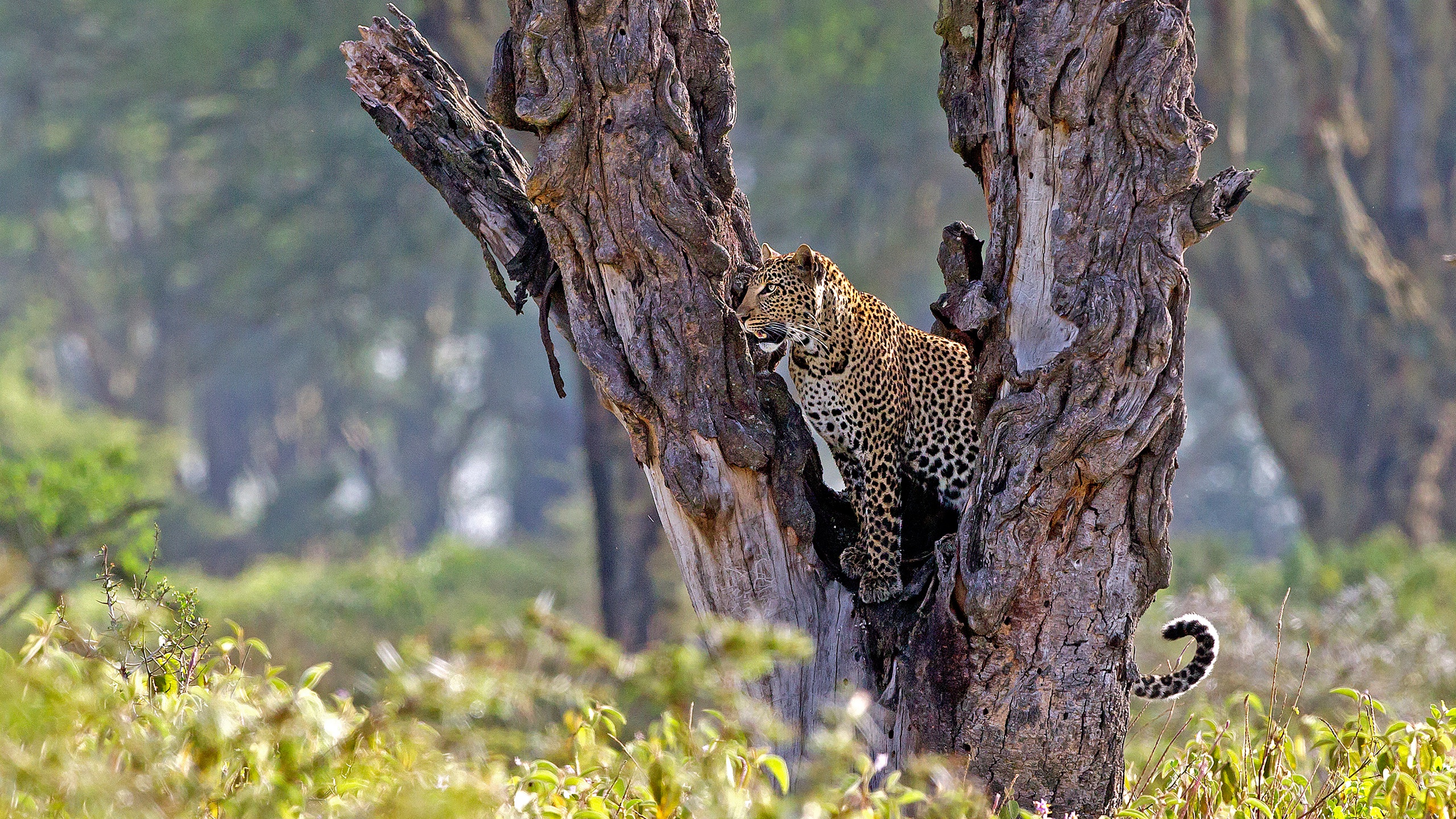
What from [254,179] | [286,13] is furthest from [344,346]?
[286,13]

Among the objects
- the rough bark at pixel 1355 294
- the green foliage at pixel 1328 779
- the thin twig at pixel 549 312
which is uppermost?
the rough bark at pixel 1355 294

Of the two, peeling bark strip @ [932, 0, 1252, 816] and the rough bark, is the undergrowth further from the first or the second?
the rough bark

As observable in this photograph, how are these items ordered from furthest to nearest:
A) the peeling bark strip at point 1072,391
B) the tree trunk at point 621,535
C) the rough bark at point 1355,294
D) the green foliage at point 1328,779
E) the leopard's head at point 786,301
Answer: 1. the rough bark at point 1355,294
2. the tree trunk at point 621,535
3. the leopard's head at point 786,301
4. the peeling bark strip at point 1072,391
5. the green foliage at point 1328,779

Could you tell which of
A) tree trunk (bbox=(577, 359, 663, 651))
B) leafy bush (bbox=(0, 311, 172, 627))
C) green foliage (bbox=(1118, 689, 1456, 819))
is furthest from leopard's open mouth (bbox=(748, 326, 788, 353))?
tree trunk (bbox=(577, 359, 663, 651))

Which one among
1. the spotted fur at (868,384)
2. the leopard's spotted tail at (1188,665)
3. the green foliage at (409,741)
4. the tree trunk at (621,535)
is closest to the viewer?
the green foliage at (409,741)

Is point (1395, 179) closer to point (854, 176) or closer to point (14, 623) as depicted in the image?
point (854, 176)

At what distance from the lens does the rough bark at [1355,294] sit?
1574 centimetres

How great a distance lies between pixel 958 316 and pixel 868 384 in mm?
1092

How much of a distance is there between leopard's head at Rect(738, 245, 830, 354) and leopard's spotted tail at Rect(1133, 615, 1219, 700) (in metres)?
1.85

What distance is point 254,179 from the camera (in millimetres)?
22844

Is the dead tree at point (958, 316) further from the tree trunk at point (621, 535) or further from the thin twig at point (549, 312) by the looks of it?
the tree trunk at point (621, 535)

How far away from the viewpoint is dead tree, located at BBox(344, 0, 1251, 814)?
14.4ft

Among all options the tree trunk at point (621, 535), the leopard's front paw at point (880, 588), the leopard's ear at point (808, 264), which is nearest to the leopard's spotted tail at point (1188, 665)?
the leopard's front paw at point (880, 588)

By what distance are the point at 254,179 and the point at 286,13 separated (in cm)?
446
